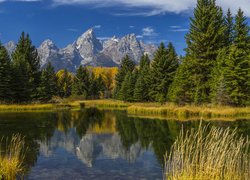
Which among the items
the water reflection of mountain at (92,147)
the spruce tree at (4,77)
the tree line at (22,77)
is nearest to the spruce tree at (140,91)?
the tree line at (22,77)

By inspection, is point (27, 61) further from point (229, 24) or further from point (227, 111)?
point (227, 111)

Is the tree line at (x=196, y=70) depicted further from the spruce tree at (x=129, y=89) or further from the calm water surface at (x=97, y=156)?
the calm water surface at (x=97, y=156)

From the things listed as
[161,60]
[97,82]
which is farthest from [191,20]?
[97,82]

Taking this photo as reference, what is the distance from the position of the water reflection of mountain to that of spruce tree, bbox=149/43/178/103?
4633 cm

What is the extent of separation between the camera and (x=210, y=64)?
62.5m

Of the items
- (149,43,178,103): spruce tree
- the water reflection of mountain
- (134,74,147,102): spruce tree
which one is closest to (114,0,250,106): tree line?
(149,43,178,103): spruce tree

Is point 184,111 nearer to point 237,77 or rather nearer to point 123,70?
point 237,77

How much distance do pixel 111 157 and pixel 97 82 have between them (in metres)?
118

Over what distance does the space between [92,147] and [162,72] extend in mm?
54504

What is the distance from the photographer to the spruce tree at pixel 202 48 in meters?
61.9

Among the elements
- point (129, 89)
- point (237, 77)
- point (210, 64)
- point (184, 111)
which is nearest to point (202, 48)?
point (210, 64)

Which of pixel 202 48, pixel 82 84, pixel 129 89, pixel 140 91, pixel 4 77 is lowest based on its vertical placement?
pixel 140 91

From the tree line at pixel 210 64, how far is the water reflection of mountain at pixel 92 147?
27660mm

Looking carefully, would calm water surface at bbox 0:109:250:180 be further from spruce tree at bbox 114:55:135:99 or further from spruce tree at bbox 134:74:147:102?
spruce tree at bbox 114:55:135:99
